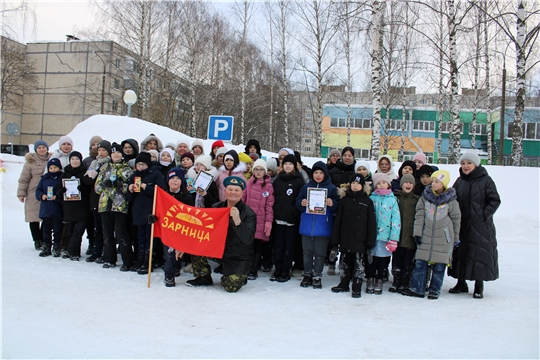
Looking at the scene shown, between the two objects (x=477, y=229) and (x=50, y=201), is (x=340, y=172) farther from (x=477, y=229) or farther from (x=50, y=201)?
(x=50, y=201)

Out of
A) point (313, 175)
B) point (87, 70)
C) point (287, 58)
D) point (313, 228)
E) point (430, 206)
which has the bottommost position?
point (313, 228)

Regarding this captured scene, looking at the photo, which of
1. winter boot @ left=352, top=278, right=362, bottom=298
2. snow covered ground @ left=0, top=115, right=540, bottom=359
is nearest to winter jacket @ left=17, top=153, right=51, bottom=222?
snow covered ground @ left=0, top=115, right=540, bottom=359

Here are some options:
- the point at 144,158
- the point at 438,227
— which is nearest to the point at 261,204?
the point at 144,158

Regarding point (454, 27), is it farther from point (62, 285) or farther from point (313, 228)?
point (62, 285)

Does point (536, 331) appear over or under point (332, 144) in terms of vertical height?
under

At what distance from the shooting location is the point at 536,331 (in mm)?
4461

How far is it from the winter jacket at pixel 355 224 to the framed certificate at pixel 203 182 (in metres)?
2.08

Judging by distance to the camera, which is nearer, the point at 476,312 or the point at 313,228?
the point at 476,312

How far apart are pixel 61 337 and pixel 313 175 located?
12.8ft

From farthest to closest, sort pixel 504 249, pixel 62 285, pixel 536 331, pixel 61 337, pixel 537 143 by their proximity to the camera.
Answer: pixel 537 143 → pixel 504 249 → pixel 62 285 → pixel 536 331 → pixel 61 337

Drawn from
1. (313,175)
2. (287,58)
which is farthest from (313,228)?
(287,58)

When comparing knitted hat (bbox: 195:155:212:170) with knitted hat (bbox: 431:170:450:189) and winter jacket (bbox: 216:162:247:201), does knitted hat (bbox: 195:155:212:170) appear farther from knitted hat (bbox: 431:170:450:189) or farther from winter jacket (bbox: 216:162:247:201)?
knitted hat (bbox: 431:170:450:189)

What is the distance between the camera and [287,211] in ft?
20.5

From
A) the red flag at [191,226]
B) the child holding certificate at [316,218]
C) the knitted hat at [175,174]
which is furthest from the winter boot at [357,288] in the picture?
the knitted hat at [175,174]
